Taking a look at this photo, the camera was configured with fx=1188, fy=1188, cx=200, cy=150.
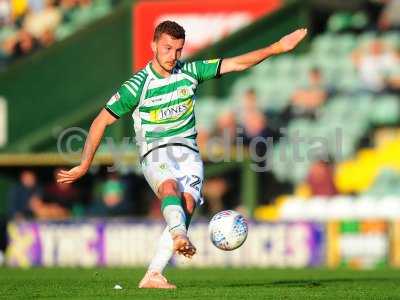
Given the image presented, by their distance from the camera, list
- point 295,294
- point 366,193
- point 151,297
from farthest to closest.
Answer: point 366,193, point 295,294, point 151,297

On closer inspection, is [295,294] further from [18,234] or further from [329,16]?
[329,16]

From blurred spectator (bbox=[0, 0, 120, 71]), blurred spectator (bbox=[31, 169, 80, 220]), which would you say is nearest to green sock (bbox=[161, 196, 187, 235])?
blurred spectator (bbox=[31, 169, 80, 220])

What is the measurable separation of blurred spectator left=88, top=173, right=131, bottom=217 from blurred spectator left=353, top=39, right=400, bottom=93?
4653mm

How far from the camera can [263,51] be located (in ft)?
30.3

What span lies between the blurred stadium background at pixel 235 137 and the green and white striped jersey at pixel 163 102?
842 cm

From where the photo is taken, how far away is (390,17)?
22.1m

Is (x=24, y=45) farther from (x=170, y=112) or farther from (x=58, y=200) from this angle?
(x=170, y=112)

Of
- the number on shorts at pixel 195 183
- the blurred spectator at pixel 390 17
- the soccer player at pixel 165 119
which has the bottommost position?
the number on shorts at pixel 195 183

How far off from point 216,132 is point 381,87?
3001 mm

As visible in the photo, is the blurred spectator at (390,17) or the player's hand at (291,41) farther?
the blurred spectator at (390,17)

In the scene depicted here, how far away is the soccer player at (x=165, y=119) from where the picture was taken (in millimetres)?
9344

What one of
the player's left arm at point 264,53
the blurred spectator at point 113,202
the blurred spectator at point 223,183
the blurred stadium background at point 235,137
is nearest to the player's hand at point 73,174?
the player's left arm at point 264,53

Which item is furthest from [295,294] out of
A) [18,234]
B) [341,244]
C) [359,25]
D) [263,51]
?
[359,25]

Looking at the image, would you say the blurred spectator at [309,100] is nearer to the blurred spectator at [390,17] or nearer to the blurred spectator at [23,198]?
the blurred spectator at [390,17]
